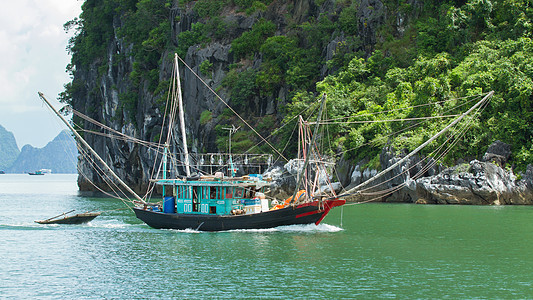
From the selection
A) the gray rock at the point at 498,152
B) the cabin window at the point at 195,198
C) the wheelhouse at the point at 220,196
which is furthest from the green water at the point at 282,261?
the gray rock at the point at 498,152

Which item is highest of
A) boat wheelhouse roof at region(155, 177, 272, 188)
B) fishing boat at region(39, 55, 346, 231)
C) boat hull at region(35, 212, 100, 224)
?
boat wheelhouse roof at region(155, 177, 272, 188)

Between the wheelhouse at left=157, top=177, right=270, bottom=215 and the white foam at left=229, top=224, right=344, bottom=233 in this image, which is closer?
the white foam at left=229, top=224, right=344, bottom=233

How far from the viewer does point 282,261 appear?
76.0 feet

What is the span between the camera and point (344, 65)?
6238 cm

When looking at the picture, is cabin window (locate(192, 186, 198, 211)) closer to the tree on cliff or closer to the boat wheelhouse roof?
the boat wheelhouse roof

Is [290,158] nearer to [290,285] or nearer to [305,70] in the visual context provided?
[305,70]

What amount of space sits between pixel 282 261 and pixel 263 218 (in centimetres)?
817

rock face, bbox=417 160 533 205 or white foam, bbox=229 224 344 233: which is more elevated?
rock face, bbox=417 160 533 205

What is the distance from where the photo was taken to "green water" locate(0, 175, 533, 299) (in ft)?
61.6

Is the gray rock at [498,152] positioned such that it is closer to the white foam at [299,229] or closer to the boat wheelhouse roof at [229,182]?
the white foam at [299,229]

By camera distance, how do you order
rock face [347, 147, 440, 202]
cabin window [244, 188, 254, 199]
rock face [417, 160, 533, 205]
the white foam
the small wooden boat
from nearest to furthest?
the white foam → cabin window [244, 188, 254, 199] → the small wooden boat → rock face [417, 160, 533, 205] → rock face [347, 147, 440, 202]

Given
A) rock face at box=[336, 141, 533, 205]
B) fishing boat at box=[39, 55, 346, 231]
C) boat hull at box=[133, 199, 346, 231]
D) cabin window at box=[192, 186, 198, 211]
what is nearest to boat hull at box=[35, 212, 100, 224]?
fishing boat at box=[39, 55, 346, 231]

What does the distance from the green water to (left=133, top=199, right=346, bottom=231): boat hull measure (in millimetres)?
510

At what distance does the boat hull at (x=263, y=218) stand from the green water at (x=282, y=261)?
1.67ft
